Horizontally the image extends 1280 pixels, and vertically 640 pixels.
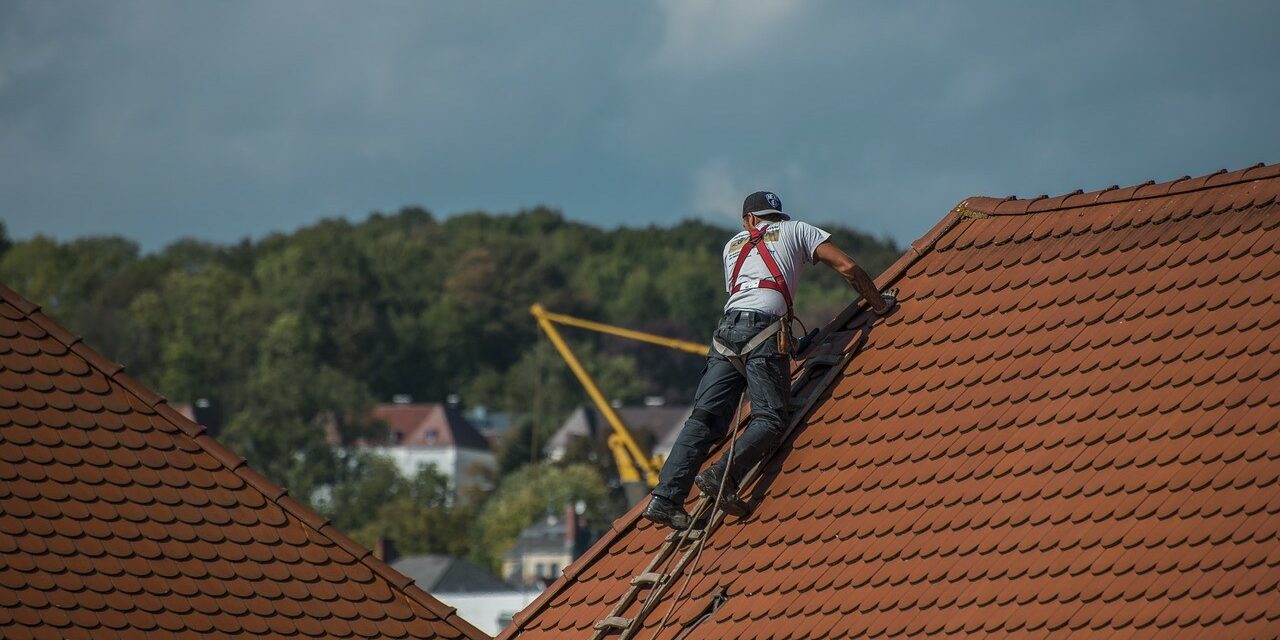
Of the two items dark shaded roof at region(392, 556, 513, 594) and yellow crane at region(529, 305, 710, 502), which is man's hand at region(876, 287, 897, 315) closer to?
yellow crane at region(529, 305, 710, 502)

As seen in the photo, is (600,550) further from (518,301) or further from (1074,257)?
(518,301)

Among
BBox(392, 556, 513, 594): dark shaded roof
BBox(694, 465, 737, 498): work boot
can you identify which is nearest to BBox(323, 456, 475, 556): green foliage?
BBox(392, 556, 513, 594): dark shaded roof

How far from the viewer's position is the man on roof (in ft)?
35.6

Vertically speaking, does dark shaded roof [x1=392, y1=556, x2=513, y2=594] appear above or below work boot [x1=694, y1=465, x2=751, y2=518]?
above

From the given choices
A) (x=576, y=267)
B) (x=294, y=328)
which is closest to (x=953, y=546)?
(x=294, y=328)

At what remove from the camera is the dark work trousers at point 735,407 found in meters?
10.8

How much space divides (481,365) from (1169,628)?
16395 centimetres

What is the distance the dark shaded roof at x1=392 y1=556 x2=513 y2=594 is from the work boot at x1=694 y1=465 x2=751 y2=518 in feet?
231

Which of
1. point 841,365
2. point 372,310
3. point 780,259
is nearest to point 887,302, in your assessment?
point 841,365

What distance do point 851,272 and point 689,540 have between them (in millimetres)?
1872

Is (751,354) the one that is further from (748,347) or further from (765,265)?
(765,265)

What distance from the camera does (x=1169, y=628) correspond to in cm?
836

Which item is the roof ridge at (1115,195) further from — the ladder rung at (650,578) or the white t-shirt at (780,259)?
the ladder rung at (650,578)

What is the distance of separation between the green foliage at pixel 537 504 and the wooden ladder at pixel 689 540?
95.2 metres
